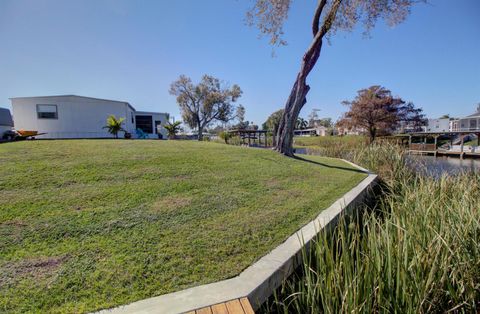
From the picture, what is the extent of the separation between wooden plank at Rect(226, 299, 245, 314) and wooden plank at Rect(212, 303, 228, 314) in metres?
0.03

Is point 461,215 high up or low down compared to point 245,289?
up

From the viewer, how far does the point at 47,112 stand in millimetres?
16828

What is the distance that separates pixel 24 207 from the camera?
9.95 feet

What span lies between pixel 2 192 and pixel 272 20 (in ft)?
33.7

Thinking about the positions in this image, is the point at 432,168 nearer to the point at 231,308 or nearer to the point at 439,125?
the point at 231,308

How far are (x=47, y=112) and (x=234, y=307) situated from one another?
20967 mm

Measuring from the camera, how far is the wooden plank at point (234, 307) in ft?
5.07

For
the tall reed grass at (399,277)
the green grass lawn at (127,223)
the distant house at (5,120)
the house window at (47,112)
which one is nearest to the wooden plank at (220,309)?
the green grass lawn at (127,223)

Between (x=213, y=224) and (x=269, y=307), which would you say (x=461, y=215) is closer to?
(x=269, y=307)

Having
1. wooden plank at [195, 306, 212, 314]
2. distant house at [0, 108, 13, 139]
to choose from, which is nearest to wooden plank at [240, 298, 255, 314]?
wooden plank at [195, 306, 212, 314]

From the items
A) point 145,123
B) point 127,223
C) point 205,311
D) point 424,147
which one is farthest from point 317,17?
point 145,123

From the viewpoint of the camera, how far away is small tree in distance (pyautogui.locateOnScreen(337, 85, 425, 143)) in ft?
80.8

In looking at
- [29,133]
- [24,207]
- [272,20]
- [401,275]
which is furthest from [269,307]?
[29,133]

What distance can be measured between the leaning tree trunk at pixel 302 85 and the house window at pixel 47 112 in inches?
668
